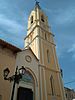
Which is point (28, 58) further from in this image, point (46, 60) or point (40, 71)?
point (46, 60)

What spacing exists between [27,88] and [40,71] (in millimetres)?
2902

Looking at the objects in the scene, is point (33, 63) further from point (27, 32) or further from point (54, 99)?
point (27, 32)

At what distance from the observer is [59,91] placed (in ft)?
56.1

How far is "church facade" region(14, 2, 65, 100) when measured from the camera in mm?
14906

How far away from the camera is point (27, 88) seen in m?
14.9

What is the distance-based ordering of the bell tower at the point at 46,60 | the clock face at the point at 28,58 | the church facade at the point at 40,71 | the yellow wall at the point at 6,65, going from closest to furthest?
the yellow wall at the point at 6,65 → the church facade at the point at 40,71 → the bell tower at the point at 46,60 → the clock face at the point at 28,58

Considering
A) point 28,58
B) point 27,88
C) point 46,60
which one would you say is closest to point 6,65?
point 27,88

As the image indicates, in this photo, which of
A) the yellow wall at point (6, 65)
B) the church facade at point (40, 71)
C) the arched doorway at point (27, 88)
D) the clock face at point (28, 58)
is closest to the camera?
the yellow wall at point (6, 65)

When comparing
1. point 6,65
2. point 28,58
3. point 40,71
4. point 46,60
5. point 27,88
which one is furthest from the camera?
point 46,60

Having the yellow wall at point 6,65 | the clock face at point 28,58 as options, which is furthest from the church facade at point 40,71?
the yellow wall at point 6,65

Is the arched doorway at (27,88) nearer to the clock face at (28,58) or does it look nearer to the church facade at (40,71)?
the church facade at (40,71)

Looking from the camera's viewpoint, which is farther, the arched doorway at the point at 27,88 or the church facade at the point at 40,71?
the church facade at the point at 40,71

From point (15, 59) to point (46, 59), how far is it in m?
5.28

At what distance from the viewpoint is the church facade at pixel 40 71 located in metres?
14.9
